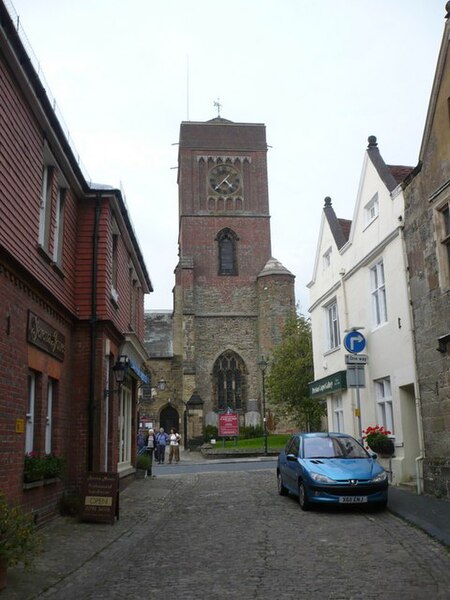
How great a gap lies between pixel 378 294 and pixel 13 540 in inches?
493

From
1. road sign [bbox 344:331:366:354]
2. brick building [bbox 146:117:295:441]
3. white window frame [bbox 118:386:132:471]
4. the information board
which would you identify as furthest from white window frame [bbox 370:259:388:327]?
brick building [bbox 146:117:295:441]

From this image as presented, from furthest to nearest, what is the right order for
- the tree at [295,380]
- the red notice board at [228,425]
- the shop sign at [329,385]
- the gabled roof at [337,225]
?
the tree at [295,380], the red notice board at [228,425], the gabled roof at [337,225], the shop sign at [329,385]

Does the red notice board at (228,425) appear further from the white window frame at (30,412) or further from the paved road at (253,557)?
the white window frame at (30,412)

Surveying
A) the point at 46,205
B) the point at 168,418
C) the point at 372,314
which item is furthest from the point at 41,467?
the point at 168,418

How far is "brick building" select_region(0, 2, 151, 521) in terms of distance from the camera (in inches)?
374

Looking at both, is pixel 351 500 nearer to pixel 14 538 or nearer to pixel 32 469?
pixel 32 469

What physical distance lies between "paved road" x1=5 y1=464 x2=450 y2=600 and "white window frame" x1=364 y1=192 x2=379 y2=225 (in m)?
8.03

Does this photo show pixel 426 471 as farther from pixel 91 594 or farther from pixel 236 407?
pixel 236 407

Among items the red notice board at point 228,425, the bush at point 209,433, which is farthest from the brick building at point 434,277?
the bush at point 209,433

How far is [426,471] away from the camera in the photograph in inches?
531

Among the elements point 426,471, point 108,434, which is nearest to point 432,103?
point 426,471

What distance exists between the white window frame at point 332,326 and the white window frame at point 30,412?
38.8 ft

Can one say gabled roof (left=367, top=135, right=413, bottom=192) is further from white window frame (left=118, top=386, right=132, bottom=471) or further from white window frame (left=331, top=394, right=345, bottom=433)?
white window frame (left=118, top=386, right=132, bottom=471)

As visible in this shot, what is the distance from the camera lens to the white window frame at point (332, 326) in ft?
69.8
